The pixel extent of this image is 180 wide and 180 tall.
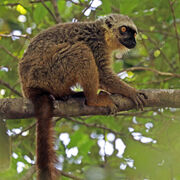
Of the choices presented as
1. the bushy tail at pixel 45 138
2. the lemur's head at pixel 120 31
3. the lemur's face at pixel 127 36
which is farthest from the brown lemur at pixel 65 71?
the lemur's face at pixel 127 36

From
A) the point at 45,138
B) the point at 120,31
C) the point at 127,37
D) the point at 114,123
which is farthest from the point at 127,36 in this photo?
the point at 45,138

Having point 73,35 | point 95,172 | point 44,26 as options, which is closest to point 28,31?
point 44,26

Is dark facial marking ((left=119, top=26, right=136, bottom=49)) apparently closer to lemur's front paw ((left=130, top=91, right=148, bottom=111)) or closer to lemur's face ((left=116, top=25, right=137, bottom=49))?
lemur's face ((left=116, top=25, right=137, bottom=49))

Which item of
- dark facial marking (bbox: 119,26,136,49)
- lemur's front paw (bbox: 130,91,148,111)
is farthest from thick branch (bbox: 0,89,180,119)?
dark facial marking (bbox: 119,26,136,49)

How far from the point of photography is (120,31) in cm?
644

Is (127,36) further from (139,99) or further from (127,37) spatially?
(139,99)

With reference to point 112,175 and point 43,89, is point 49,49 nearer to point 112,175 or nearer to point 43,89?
point 43,89

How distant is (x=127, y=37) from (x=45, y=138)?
9.97ft

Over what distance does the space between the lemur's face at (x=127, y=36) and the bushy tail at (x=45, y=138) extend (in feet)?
7.42

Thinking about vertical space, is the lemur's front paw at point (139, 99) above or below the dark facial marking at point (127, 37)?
below

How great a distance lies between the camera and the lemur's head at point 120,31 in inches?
248

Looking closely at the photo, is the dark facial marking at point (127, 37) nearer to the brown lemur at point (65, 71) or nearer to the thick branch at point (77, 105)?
the brown lemur at point (65, 71)

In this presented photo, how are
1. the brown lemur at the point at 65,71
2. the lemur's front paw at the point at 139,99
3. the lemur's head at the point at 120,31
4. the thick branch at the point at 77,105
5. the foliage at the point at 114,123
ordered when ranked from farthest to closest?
the lemur's head at the point at 120,31 → the lemur's front paw at the point at 139,99 → the brown lemur at the point at 65,71 → the thick branch at the point at 77,105 → the foliage at the point at 114,123

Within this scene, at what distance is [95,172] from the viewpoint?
279 cm
